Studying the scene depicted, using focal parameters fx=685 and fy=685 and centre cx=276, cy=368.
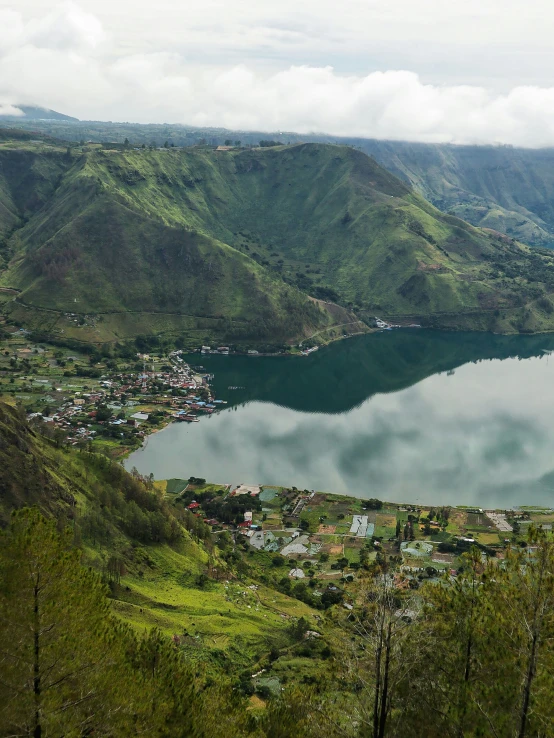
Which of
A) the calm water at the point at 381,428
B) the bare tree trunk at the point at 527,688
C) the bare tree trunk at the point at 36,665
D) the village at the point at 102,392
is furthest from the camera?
the village at the point at 102,392

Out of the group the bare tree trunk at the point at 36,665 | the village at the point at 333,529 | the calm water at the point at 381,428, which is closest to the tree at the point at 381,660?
the bare tree trunk at the point at 36,665

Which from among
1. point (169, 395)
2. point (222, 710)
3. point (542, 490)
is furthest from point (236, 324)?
point (222, 710)

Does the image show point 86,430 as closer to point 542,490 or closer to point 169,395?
point 169,395

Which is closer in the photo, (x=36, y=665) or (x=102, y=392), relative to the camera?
(x=36, y=665)

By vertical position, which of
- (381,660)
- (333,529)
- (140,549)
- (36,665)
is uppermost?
(333,529)

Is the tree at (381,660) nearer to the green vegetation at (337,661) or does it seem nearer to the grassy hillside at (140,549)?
the green vegetation at (337,661)

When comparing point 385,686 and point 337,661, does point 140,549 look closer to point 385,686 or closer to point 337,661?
point 337,661

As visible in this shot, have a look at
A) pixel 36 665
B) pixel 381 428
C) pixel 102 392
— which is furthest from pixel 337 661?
pixel 102 392

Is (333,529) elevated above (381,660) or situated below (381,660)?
above
